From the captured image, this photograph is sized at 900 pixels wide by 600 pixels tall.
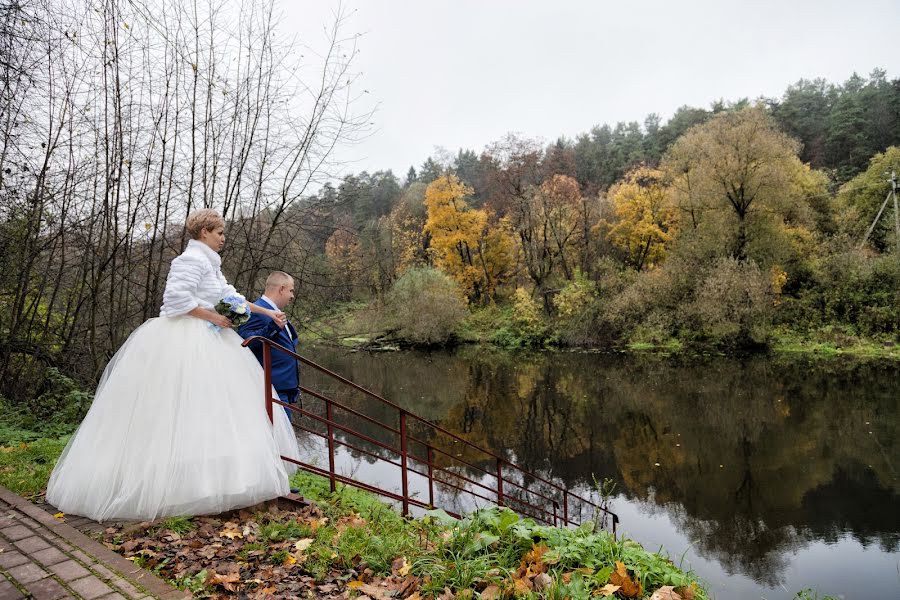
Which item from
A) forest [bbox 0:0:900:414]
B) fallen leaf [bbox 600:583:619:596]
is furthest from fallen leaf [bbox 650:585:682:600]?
forest [bbox 0:0:900:414]

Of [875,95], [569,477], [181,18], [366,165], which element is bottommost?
[569,477]

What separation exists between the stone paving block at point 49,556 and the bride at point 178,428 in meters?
0.34

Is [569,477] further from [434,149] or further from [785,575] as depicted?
[434,149]

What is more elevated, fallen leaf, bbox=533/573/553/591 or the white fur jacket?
the white fur jacket

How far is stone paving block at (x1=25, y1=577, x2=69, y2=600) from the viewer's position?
2.40 metres

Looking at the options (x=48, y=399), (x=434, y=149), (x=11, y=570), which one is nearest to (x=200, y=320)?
(x=11, y=570)

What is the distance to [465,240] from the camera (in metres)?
35.8

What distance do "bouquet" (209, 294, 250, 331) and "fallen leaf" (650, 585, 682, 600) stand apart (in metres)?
3.01

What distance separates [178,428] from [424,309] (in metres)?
26.9

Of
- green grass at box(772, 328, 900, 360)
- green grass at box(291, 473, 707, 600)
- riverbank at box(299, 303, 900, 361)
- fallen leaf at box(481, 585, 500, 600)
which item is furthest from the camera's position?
riverbank at box(299, 303, 900, 361)

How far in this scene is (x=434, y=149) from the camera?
40406mm

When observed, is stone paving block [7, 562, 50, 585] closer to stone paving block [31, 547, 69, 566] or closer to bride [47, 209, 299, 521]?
stone paving block [31, 547, 69, 566]

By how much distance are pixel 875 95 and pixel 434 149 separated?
3476 cm

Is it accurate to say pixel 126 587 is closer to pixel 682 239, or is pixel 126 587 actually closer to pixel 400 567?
pixel 400 567
